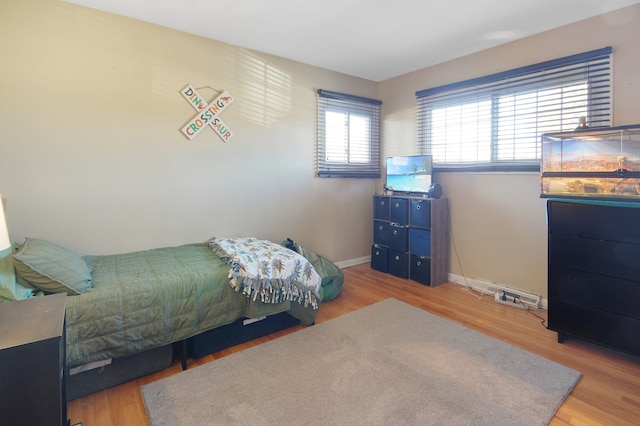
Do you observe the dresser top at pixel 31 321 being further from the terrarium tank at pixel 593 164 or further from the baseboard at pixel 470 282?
the baseboard at pixel 470 282

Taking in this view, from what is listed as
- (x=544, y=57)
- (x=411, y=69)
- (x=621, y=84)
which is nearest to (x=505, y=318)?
(x=621, y=84)

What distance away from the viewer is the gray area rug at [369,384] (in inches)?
66.7

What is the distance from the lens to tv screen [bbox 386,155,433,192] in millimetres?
3730

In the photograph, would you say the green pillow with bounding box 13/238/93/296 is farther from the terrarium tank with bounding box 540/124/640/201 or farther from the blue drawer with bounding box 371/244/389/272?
the terrarium tank with bounding box 540/124/640/201

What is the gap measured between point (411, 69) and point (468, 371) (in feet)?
11.1

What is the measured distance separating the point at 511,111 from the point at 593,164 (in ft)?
3.78

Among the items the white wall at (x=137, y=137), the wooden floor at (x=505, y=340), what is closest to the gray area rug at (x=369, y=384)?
the wooden floor at (x=505, y=340)

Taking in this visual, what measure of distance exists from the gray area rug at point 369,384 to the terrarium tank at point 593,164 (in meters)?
1.20

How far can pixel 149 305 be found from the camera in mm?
2004

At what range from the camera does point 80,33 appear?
2.53 metres

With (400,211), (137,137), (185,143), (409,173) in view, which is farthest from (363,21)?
(137,137)

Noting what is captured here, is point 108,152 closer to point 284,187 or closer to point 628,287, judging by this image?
point 284,187

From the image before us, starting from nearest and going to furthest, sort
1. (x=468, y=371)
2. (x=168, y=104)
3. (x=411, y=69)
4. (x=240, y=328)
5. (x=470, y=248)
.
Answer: (x=468, y=371), (x=240, y=328), (x=168, y=104), (x=470, y=248), (x=411, y=69)

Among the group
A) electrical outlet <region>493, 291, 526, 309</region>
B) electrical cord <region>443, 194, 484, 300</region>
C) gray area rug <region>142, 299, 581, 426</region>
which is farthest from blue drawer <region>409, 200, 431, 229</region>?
gray area rug <region>142, 299, 581, 426</region>
